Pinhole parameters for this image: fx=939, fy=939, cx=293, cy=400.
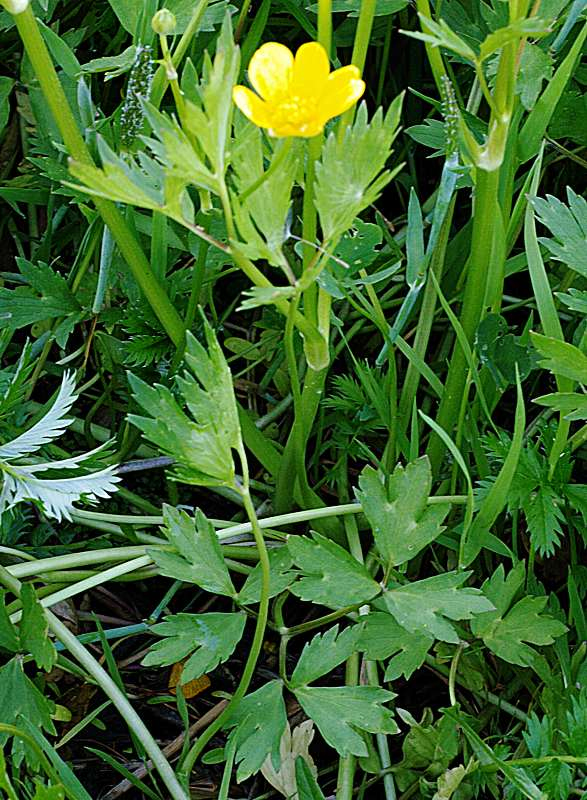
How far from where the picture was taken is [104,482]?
3.32 ft

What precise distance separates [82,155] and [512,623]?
71 cm

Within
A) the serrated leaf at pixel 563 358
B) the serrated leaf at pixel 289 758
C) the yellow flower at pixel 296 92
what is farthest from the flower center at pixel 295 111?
the serrated leaf at pixel 289 758

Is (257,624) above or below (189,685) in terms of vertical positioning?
above

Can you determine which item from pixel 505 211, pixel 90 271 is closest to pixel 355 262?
pixel 505 211

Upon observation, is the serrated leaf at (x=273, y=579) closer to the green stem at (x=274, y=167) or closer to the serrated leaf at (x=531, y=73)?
the green stem at (x=274, y=167)

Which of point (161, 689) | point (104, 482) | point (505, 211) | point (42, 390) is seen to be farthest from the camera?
point (42, 390)

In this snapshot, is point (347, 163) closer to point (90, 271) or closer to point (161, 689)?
point (90, 271)

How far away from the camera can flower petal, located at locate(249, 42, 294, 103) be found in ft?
2.46

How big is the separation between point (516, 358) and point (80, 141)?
0.57 metres

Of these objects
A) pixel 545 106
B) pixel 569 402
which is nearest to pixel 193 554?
pixel 569 402

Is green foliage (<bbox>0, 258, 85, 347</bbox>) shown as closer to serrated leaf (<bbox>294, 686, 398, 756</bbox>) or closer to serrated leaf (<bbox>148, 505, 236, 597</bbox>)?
serrated leaf (<bbox>148, 505, 236, 597</bbox>)

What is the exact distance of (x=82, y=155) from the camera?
3.38 ft

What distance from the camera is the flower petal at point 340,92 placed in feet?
2.40

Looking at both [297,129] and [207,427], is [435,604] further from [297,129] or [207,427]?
[297,129]
